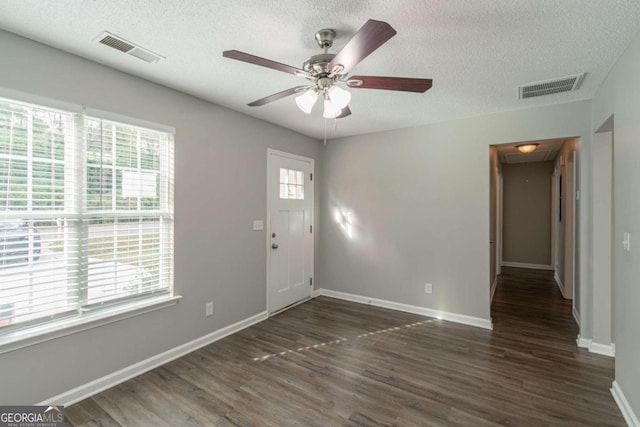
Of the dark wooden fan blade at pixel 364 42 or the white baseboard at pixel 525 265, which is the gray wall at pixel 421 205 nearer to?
the dark wooden fan blade at pixel 364 42

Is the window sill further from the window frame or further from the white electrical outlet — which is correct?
the white electrical outlet

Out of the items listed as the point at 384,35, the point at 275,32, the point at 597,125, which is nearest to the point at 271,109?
the point at 275,32

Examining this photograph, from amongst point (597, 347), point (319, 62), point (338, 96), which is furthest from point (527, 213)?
point (319, 62)

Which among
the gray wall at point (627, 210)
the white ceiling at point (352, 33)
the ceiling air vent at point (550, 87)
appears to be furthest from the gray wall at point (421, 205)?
the gray wall at point (627, 210)

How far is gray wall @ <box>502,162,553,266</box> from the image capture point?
21.7 ft

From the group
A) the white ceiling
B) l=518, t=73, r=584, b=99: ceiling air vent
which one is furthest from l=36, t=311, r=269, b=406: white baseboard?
l=518, t=73, r=584, b=99: ceiling air vent

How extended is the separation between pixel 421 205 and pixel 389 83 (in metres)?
2.43

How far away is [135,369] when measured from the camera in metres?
2.41

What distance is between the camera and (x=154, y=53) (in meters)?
2.05

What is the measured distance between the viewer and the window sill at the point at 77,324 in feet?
5.98

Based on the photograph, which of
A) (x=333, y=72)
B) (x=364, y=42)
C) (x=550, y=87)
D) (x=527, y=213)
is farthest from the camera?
(x=527, y=213)

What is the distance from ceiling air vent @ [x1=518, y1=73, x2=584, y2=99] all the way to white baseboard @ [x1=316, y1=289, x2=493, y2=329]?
2.49 meters

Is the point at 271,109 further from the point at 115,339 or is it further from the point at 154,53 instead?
the point at 115,339

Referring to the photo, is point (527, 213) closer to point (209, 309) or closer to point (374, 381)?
point (374, 381)
